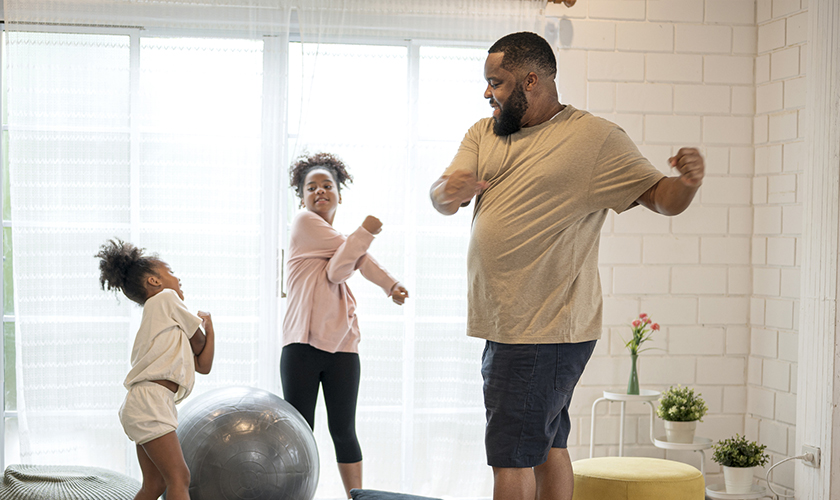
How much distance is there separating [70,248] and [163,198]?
1.49ft

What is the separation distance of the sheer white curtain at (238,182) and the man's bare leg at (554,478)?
1275 millimetres

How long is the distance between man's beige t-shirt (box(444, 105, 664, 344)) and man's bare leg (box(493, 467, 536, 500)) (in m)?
0.33

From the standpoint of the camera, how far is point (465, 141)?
207cm

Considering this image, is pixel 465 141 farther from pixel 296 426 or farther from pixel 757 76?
pixel 757 76

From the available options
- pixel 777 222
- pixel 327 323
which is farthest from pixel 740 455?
pixel 327 323

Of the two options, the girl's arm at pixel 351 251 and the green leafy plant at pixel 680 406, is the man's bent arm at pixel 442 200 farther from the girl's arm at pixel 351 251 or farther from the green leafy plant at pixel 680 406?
the green leafy plant at pixel 680 406

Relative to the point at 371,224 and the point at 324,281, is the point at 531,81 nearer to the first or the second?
the point at 371,224

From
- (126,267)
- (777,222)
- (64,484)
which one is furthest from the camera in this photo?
(777,222)

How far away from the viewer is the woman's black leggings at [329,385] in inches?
111

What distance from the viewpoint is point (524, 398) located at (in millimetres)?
1825

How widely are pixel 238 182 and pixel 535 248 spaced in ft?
5.98

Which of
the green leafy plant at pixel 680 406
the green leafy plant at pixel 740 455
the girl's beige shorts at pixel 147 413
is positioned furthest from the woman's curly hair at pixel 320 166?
the green leafy plant at pixel 740 455

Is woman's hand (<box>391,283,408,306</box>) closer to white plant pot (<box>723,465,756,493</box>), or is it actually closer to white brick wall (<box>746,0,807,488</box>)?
white plant pot (<box>723,465,756,493</box>)

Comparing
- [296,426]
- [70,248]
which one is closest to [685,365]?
[296,426]
